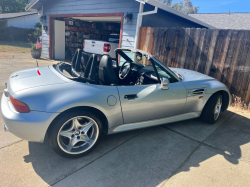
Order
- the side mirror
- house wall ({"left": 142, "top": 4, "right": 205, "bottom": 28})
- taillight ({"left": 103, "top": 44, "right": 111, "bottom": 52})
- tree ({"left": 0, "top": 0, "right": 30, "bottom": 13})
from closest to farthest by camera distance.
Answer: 1. the side mirror
2. house wall ({"left": 142, "top": 4, "right": 205, "bottom": 28})
3. taillight ({"left": 103, "top": 44, "right": 111, "bottom": 52})
4. tree ({"left": 0, "top": 0, "right": 30, "bottom": 13})

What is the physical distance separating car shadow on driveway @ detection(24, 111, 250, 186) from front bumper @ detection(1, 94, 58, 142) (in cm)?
48

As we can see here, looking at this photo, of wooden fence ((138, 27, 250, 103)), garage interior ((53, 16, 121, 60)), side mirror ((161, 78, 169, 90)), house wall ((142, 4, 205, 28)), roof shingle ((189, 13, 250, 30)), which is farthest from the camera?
roof shingle ((189, 13, 250, 30))

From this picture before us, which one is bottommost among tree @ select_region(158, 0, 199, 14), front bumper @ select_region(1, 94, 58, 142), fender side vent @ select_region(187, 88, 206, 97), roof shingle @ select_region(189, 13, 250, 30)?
front bumper @ select_region(1, 94, 58, 142)

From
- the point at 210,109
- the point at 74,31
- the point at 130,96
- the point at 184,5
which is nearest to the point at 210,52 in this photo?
the point at 210,109

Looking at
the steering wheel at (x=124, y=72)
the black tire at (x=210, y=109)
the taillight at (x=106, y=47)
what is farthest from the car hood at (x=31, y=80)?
the taillight at (x=106, y=47)

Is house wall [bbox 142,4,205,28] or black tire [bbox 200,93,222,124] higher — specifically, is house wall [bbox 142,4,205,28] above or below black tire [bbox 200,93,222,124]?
above

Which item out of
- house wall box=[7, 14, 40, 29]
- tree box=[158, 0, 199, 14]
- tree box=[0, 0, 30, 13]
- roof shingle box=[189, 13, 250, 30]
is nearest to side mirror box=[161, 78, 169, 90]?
roof shingle box=[189, 13, 250, 30]

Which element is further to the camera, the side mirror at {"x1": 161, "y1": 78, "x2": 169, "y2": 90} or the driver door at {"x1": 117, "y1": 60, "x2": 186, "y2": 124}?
the side mirror at {"x1": 161, "y1": 78, "x2": 169, "y2": 90}

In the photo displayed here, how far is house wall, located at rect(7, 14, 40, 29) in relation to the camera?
1073 inches

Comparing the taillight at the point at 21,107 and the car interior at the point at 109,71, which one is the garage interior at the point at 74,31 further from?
the taillight at the point at 21,107

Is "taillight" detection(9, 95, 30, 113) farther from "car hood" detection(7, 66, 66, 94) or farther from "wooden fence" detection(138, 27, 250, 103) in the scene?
"wooden fence" detection(138, 27, 250, 103)

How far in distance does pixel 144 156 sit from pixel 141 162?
16 cm


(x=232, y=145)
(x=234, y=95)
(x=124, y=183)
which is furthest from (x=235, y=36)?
(x=124, y=183)

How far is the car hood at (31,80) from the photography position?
2.52 meters
